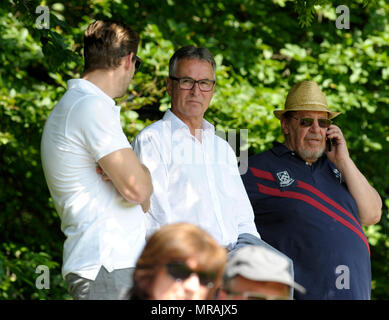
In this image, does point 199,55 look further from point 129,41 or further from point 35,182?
point 35,182

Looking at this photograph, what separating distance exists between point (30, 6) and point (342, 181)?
2.32 m

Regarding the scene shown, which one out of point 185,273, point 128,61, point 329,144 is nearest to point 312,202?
point 329,144

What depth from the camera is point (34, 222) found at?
258 inches

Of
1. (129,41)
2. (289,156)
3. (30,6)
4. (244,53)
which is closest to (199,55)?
(129,41)

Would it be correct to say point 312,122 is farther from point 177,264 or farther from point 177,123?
point 177,264

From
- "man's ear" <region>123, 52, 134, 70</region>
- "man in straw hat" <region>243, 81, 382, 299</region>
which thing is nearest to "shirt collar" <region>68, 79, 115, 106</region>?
"man's ear" <region>123, 52, 134, 70</region>

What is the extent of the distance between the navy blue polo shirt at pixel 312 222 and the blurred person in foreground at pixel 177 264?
2116 millimetres

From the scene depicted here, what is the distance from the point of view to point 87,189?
2.59 meters

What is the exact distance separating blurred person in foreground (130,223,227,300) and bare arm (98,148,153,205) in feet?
2.57

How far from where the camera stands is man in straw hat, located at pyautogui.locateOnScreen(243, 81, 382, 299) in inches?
151

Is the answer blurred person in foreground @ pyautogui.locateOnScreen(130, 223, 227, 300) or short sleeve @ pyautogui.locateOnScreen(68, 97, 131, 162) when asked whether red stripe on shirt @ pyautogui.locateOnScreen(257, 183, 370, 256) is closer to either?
short sleeve @ pyautogui.locateOnScreen(68, 97, 131, 162)

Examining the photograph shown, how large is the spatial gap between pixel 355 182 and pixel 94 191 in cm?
210

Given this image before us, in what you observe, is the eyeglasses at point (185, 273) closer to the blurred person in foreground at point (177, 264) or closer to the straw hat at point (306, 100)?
the blurred person in foreground at point (177, 264)
